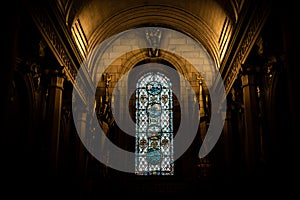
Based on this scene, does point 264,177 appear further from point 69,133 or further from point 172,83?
point 172,83

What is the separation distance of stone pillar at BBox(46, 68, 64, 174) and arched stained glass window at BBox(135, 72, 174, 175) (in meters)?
6.32

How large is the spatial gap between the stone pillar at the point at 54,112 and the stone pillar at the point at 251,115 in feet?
17.2

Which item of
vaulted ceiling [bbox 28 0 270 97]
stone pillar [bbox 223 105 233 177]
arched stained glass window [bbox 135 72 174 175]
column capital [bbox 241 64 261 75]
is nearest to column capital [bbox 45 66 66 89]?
vaulted ceiling [bbox 28 0 270 97]

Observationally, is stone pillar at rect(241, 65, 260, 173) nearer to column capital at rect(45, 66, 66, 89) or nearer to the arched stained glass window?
column capital at rect(45, 66, 66, 89)

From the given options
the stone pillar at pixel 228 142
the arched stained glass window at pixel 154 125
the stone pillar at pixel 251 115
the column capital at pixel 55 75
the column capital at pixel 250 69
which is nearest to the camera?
the stone pillar at pixel 251 115

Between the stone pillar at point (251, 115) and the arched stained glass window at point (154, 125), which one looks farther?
the arched stained glass window at point (154, 125)

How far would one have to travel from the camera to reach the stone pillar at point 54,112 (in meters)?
10.5

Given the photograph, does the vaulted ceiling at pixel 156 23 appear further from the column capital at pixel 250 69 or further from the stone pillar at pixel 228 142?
the stone pillar at pixel 228 142

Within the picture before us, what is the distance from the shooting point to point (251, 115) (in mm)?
10523

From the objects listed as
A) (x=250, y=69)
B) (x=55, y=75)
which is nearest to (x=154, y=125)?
(x=55, y=75)

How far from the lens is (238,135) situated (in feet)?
43.6

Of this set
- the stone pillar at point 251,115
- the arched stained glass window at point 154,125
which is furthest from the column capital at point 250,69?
the arched stained glass window at point 154,125

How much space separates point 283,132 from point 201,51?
345 inches

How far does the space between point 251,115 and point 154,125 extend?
716 centimetres
